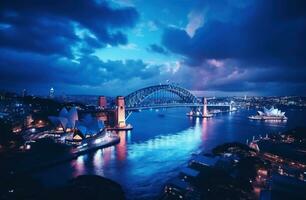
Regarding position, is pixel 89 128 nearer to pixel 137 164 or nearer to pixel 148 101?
pixel 137 164

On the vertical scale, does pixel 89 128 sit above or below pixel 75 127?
below

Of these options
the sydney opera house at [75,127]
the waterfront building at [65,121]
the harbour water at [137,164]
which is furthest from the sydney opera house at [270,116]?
the waterfront building at [65,121]

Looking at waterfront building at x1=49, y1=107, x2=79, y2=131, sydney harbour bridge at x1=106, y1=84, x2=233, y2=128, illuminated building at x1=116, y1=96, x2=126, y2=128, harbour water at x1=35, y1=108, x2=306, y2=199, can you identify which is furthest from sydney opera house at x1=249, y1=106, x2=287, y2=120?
waterfront building at x1=49, y1=107, x2=79, y2=131

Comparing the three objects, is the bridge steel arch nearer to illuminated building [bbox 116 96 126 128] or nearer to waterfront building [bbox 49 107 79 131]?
illuminated building [bbox 116 96 126 128]

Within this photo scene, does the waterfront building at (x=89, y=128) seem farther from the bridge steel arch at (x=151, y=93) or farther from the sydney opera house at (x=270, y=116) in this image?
the sydney opera house at (x=270, y=116)

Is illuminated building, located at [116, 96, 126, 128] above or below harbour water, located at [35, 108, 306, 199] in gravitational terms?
above

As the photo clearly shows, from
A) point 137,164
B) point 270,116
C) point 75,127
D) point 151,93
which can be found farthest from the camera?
point 270,116

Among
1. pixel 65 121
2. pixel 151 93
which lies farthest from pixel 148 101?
pixel 65 121

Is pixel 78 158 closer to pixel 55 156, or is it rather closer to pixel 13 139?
pixel 55 156

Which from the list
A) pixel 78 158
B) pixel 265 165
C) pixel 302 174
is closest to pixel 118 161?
pixel 78 158
